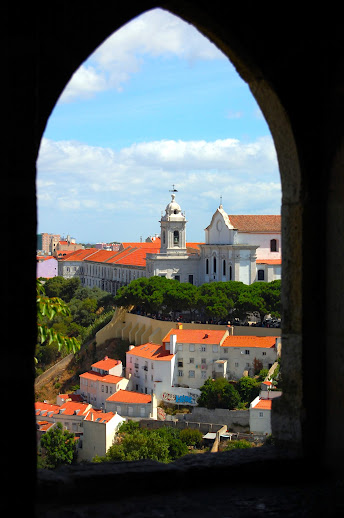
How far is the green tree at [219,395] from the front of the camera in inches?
962

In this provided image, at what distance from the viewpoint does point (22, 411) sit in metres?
1.57

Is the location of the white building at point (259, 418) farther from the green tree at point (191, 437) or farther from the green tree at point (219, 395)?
the green tree at point (219, 395)

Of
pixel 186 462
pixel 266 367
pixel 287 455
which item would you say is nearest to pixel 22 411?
pixel 186 462

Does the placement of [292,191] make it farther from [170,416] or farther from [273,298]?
[273,298]

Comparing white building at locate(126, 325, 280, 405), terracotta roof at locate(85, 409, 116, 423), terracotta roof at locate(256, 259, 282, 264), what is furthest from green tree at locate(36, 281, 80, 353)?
terracotta roof at locate(256, 259, 282, 264)

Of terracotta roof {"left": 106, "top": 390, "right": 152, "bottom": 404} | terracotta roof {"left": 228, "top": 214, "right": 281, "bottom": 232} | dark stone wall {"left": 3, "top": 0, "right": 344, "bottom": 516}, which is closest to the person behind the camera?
dark stone wall {"left": 3, "top": 0, "right": 344, "bottom": 516}

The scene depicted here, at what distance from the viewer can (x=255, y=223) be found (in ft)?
129

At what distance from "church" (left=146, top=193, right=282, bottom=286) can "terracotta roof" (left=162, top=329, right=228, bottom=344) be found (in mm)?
8065

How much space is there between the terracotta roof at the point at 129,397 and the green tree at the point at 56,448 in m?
4.55

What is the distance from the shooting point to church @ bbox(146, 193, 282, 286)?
3678 centimetres

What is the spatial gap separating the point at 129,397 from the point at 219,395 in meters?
3.42

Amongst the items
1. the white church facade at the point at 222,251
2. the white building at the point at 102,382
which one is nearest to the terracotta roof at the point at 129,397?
the white building at the point at 102,382

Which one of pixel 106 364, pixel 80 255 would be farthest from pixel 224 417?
pixel 80 255

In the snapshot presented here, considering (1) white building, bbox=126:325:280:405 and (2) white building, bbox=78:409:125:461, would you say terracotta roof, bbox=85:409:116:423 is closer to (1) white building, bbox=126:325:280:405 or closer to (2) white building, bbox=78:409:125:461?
(2) white building, bbox=78:409:125:461
